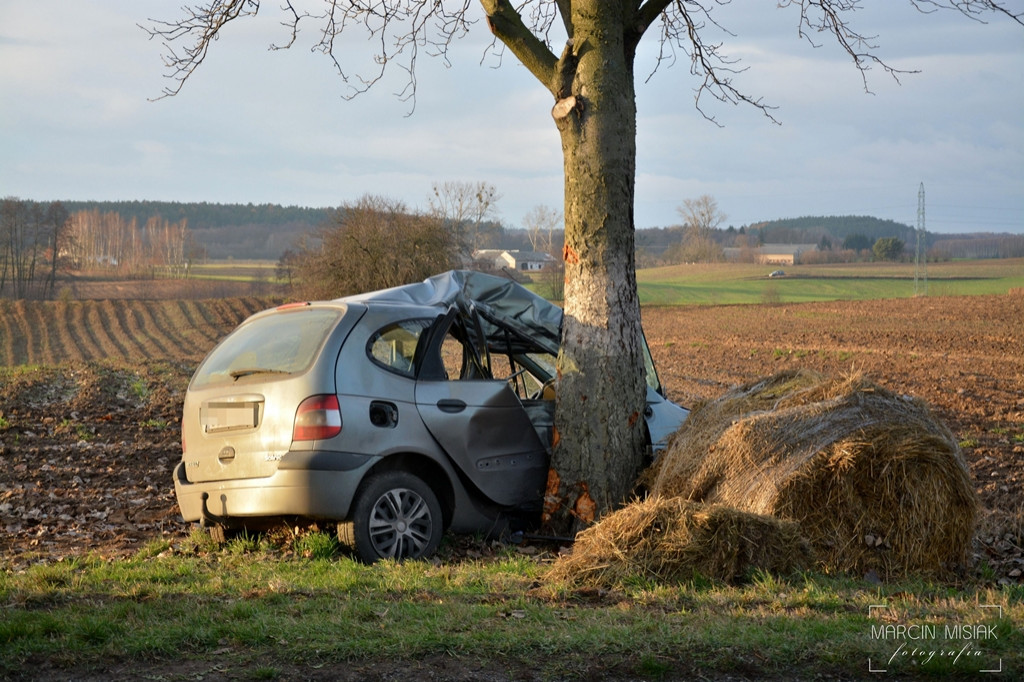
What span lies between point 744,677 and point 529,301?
4999 millimetres

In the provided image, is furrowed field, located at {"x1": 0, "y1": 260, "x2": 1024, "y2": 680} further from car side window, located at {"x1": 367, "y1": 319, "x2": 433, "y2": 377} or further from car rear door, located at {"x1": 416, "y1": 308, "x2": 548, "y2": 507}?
car side window, located at {"x1": 367, "y1": 319, "x2": 433, "y2": 377}

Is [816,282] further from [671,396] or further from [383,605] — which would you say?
[383,605]

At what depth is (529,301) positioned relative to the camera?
878 cm

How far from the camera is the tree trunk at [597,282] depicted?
25.7 feet

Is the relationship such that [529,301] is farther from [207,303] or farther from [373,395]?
[207,303]

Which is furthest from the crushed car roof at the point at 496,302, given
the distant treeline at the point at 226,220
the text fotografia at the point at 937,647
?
the distant treeline at the point at 226,220

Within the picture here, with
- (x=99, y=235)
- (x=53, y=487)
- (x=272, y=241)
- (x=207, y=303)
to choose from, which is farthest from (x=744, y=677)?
(x=99, y=235)

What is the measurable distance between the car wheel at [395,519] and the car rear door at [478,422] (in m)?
0.42

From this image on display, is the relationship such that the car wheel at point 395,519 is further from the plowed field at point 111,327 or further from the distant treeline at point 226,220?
the distant treeline at point 226,220

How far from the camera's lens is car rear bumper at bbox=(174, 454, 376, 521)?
20.9ft

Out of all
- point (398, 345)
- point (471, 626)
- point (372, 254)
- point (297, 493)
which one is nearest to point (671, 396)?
point (398, 345)

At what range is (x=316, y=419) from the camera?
6.39 m

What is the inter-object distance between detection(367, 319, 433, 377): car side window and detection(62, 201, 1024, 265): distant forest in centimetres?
9223

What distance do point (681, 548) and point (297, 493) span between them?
8.39 ft
